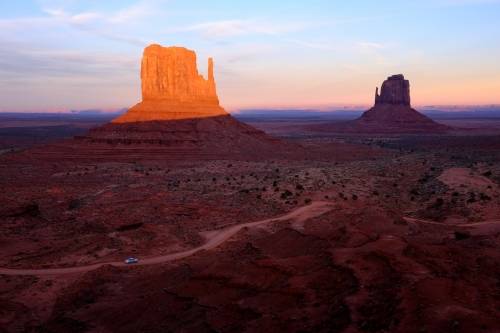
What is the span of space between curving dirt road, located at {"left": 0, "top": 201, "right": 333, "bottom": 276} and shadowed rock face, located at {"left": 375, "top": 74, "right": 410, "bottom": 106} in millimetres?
124106

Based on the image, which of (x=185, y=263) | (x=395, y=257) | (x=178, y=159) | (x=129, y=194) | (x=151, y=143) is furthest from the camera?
(x=151, y=143)

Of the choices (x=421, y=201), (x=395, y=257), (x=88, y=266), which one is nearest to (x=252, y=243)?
(x=88, y=266)

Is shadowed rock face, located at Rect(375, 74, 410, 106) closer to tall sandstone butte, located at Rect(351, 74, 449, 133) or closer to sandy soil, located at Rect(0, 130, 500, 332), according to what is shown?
tall sandstone butte, located at Rect(351, 74, 449, 133)

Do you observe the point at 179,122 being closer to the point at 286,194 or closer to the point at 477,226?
the point at 286,194

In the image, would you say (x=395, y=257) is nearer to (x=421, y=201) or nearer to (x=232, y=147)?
(x=421, y=201)

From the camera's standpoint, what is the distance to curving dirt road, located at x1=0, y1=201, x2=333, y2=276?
20250 mm

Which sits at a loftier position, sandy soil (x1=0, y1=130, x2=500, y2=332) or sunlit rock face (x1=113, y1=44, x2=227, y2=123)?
sunlit rock face (x1=113, y1=44, x2=227, y2=123)

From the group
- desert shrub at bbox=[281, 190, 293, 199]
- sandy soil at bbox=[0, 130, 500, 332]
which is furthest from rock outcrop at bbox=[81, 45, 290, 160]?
desert shrub at bbox=[281, 190, 293, 199]

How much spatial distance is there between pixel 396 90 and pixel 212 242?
134 meters

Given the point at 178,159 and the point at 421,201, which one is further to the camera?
the point at 178,159

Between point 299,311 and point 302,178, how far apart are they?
28.6m

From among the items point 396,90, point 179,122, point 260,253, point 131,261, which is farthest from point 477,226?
point 396,90

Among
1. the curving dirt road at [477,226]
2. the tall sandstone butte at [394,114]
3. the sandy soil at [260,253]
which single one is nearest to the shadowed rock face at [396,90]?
the tall sandstone butte at [394,114]

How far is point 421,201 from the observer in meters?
32.0
